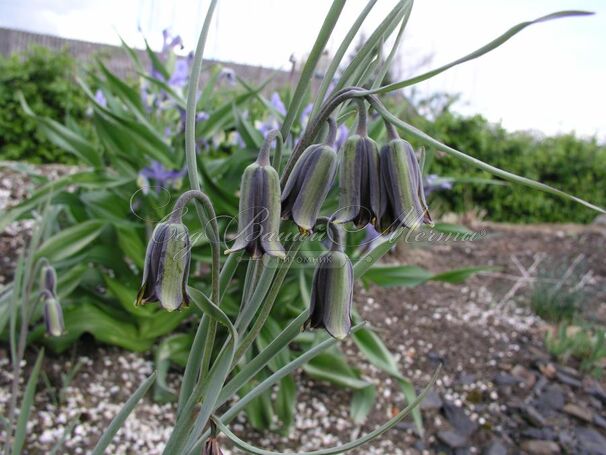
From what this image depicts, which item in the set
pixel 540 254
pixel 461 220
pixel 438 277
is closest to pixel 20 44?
pixel 461 220

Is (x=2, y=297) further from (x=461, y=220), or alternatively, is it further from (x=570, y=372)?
(x=461, y=220)

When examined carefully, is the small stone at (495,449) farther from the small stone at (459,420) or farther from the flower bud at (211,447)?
the flower bud at (211,447)

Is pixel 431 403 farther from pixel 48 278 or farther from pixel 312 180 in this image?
pixel 312 180

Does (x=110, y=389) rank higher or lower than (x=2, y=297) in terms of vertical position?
lower

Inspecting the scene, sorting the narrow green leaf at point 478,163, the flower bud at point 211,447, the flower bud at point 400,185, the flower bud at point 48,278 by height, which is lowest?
the flower bud at point 48,278

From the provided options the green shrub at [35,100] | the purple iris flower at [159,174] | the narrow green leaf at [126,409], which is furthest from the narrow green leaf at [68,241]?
the green shrub at [35,100]

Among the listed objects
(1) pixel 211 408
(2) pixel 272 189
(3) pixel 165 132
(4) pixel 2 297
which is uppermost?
(2) pixel 272 189
